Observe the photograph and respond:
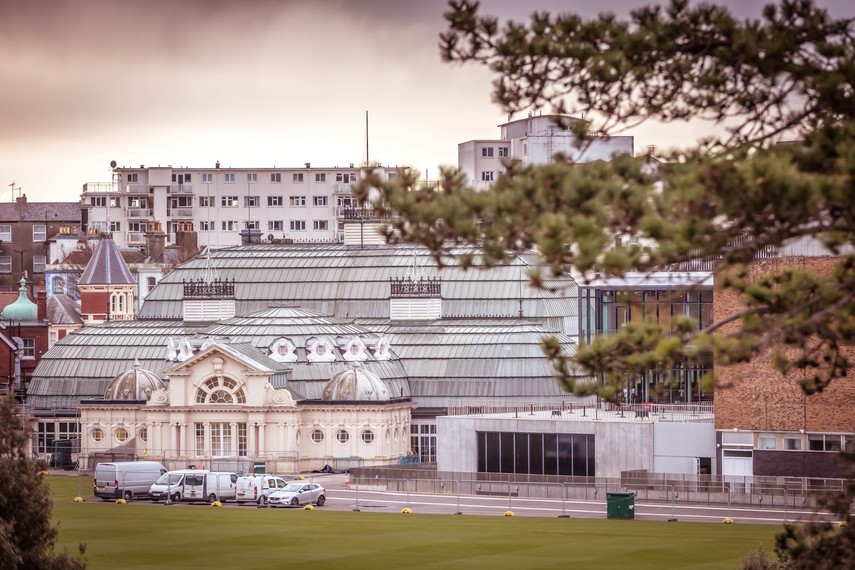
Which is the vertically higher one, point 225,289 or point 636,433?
point 225,289

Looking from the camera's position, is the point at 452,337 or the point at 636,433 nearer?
the point at 636,433

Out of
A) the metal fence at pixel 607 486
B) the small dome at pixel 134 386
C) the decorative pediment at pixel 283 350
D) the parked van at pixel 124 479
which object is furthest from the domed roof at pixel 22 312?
the parked van at pixel 124 479

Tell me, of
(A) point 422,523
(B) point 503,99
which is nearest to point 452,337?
(A) point 422,523

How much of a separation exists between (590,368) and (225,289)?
10966 centimetres

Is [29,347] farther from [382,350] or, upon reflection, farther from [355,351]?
[355,351]

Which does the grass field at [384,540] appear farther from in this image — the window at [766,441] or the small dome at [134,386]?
the small dome at [134,386]

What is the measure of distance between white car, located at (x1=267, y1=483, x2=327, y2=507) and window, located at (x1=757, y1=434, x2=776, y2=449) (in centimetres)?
2163

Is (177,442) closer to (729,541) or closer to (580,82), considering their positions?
(729,541)

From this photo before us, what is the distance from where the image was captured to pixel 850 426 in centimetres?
10175

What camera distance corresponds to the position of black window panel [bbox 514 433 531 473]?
117562mm

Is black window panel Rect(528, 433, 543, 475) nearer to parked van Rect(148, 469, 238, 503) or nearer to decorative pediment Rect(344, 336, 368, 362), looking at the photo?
parked van Rect(148, 469, 238, 503)

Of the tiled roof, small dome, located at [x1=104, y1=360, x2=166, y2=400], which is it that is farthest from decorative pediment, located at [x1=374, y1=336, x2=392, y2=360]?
the tiled roof

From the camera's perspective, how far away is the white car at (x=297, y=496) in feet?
361

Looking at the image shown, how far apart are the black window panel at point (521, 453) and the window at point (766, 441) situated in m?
15.5
